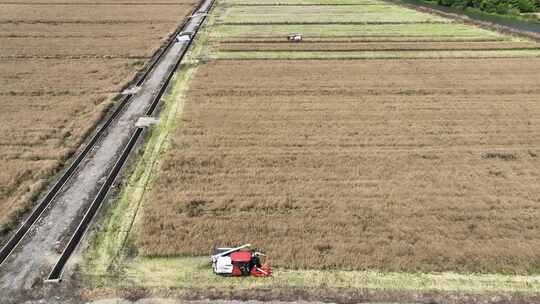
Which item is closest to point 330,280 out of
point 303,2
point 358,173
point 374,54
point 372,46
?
point 358,173

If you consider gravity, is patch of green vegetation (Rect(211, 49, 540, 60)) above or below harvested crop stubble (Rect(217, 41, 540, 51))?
below

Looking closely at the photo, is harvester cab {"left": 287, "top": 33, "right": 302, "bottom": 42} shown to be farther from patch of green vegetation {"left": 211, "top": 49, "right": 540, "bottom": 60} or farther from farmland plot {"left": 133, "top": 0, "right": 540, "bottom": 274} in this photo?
farmland plot {"left": 133, "top": 0, "right": 540, "bottom": 274}

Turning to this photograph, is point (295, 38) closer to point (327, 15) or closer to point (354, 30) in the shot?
point (354, 30)

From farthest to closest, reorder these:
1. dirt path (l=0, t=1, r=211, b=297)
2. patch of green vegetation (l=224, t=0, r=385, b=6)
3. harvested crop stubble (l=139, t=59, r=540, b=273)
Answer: patch of green vegetation (l=224, t=0, r=385, b=6), harvested crop stubble (l=139, t=59, r=540, b=273), dirt path (l=0, t=1, r=211, b=297)

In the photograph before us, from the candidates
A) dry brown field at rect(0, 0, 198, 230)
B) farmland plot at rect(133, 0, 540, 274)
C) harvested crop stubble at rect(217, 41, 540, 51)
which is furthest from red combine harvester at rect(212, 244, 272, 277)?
harvested crop stubble at rect(217, 41, 540, 51)

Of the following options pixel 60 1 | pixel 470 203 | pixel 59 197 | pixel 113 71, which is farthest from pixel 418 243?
pixel 60 1
